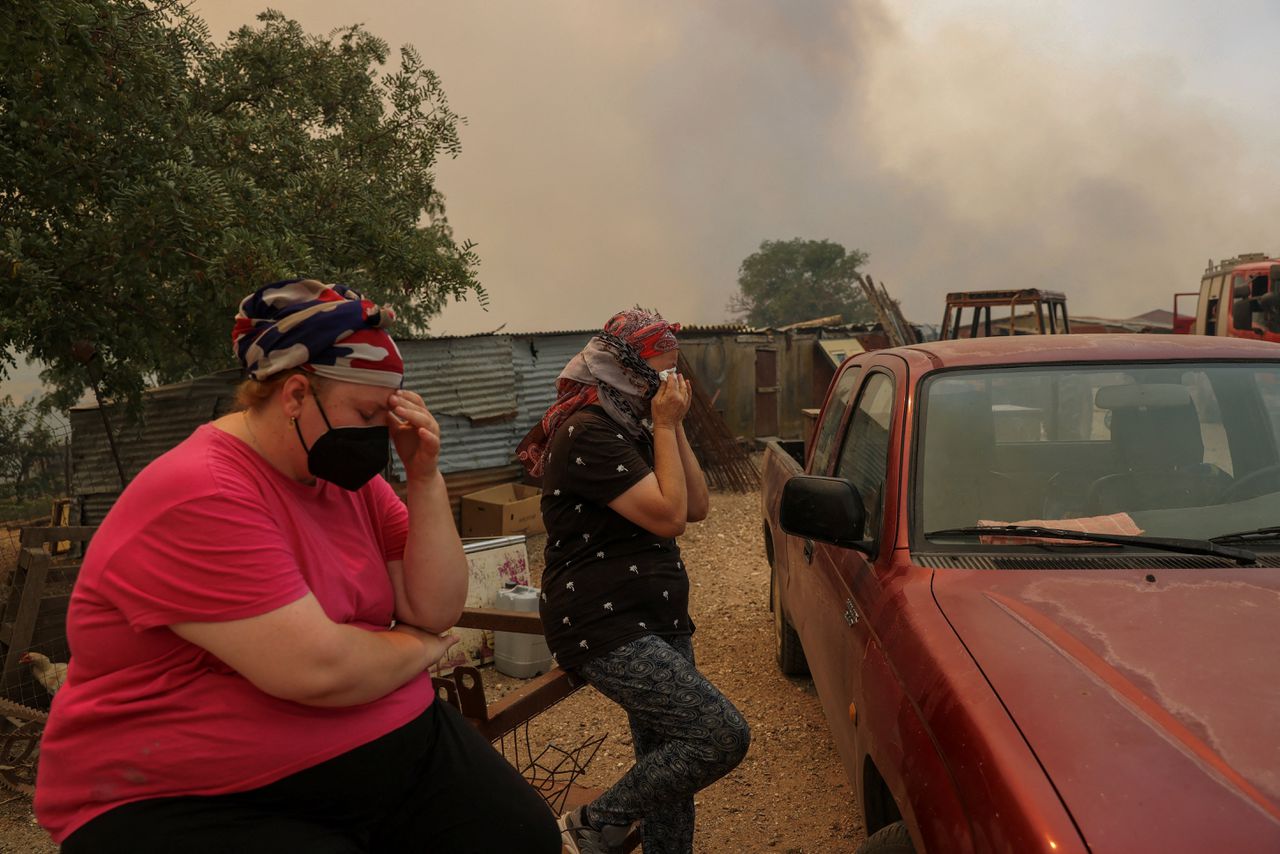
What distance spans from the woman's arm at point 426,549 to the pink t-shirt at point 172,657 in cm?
33

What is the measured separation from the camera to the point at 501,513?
9.09 metres

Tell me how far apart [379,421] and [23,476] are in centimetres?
1259

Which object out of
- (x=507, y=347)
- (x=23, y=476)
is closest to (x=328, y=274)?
(x=507, y=347)

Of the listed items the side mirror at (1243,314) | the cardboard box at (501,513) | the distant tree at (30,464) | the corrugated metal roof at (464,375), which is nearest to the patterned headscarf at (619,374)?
the cardboard box at (501,513)

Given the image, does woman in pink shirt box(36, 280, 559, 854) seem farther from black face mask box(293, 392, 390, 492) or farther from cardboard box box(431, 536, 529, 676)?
cardboard box box(431, 536, 529, 676)

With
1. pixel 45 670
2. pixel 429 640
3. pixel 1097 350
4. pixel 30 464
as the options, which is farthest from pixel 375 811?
pixel 30 464

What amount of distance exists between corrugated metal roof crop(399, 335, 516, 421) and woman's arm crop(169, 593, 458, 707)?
8.91 metres

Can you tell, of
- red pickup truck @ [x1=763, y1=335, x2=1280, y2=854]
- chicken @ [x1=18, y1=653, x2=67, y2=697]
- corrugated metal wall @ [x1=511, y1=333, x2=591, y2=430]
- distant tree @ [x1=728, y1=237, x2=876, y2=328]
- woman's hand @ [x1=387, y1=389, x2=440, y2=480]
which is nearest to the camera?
red pickup truck @ [x1=763, y1=335, x2=1280, y2=854]

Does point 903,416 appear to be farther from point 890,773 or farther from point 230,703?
point 230,703

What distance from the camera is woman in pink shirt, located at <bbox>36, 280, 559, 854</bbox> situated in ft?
5.04

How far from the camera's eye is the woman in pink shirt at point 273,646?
60.5 inches

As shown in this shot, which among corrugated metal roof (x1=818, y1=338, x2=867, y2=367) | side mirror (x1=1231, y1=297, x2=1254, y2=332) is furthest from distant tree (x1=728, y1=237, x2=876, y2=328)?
side mirror (x1=1231, y1=297, x2=1254, y2=332)

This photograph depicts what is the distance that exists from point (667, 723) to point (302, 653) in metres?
1.33

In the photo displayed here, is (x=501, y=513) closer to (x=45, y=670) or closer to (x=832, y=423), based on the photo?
(x=45, y=670)
